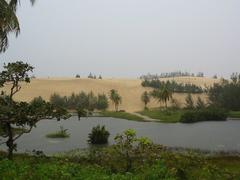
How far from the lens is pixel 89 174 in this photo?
11.3 m

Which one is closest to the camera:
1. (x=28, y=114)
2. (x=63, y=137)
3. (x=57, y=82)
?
(x=28, y=114)

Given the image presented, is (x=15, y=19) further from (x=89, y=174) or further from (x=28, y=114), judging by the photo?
(x=89, y=174)

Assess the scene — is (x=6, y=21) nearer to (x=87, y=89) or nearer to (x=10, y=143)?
(x=10, y=143)

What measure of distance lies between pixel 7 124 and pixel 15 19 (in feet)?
18.9

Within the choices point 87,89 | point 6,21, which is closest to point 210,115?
point 6,21

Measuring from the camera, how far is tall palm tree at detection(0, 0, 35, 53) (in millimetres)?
16812

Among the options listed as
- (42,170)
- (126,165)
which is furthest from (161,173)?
(126,165)

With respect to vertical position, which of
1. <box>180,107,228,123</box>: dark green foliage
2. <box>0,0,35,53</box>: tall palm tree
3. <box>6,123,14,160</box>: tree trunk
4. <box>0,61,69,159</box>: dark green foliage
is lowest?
<box>180,107,228,123</box>: dark green foliage

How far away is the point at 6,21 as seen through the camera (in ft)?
57.1

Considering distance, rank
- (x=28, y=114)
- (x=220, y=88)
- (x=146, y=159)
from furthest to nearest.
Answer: (x=220, y=88) → (x=146, y=159) → (x=28, y=114)

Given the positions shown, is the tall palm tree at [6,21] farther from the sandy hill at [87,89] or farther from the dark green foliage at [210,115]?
the sandy hill at [87,89]

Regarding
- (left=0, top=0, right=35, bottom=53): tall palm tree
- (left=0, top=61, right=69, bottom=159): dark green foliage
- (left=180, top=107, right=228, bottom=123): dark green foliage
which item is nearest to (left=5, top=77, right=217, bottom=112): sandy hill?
(left=180, top=107, right=228, bottom=123): dark green foliage

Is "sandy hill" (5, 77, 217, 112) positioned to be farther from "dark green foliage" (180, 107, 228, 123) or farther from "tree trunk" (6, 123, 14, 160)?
"tree trunk" (6, 123, 14, 160)

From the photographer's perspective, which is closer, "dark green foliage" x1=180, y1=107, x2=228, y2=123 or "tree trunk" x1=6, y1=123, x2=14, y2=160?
"tree trunk" x1=6, y1=123, x2=14, y2=160
